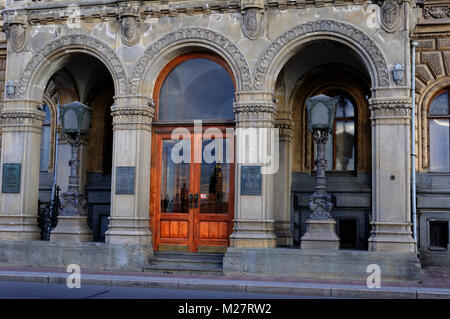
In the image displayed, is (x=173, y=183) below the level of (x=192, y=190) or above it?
above

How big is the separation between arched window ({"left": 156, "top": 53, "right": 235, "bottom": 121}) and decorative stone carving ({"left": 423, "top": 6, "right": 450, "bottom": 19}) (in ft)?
19.7

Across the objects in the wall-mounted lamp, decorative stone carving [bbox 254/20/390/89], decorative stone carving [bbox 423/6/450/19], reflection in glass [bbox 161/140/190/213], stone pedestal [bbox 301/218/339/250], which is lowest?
stone pedestal [bbox 301/218/339/250]

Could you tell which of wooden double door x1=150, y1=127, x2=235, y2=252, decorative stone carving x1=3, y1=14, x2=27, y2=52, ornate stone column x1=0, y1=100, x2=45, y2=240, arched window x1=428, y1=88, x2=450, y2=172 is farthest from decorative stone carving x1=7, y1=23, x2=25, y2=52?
arched window x1=428, y1=88, x2=450, y2=172

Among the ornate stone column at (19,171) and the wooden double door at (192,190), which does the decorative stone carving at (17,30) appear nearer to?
the ornate stone column at (19,171)

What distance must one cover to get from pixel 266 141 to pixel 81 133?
5198mm

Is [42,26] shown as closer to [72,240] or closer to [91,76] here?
[91,76]

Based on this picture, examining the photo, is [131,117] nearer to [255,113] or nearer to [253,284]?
[255,113]

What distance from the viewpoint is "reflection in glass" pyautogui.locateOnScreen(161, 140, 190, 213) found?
1606 centimetres

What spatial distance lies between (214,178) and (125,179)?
2386mm

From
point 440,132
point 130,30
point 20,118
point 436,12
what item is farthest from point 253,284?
point 436,12

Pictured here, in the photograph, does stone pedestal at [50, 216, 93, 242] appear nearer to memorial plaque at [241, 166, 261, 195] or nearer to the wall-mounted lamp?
the wall-mounted lamp

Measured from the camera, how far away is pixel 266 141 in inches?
586

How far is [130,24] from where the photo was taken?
15766mm

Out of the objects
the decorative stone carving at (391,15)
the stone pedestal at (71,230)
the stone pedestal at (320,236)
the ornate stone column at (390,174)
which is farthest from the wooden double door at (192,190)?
the decorative stone carving at (391,15)
